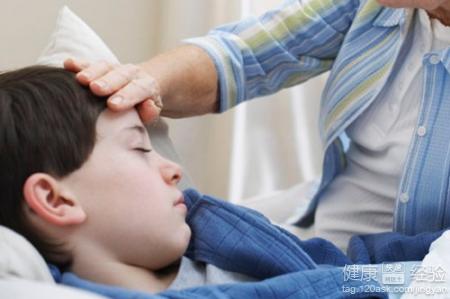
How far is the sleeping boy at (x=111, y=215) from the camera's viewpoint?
86cm

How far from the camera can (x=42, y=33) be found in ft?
5.74

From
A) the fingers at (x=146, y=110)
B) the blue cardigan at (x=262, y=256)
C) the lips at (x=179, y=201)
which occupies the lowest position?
the blue cardigan at (x=262, y=256)

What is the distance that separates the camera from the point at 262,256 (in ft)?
3.10

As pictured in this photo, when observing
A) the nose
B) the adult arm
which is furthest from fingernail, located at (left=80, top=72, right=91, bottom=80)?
the adult arm

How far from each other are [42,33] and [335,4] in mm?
727

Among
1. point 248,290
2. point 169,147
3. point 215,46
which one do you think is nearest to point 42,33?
point 215,46

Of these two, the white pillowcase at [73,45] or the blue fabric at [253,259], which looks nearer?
the blue fabric at [253,259]

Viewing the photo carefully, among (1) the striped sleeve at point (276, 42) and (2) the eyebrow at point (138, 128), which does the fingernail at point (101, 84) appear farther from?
(1) the striped sleeve at point (276, 42)

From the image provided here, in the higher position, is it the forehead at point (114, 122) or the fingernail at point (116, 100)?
the fingernail at point (116, 100)

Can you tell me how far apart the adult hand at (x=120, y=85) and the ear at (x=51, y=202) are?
13 centimetres

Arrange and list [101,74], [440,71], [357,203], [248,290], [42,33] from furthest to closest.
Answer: [42,33]
[357,203]
[440,71]
[101,74]
[248,290]

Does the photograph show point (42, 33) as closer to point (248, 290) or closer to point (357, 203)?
point (357, 203)

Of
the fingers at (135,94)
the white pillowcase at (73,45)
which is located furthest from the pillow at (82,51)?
the fingers at (135,94)

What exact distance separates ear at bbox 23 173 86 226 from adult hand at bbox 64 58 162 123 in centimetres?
13
